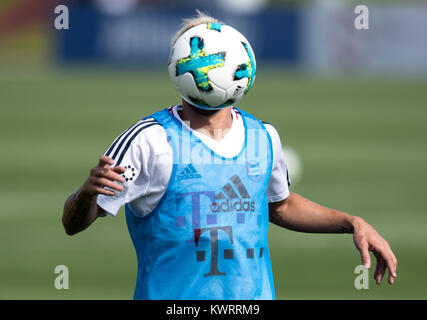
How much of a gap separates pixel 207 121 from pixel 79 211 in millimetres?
760

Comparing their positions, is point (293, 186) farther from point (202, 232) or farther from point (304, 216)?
point (202, 232)

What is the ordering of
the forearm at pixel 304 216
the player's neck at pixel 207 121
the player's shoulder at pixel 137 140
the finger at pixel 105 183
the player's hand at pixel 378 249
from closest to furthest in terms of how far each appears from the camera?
the finger at pixel 105 183
the player's shoulder at pixel 137 140
the player's hand at pixel 378 249
the player's neck at pixel 207 121
the forearm at pixel 304 216

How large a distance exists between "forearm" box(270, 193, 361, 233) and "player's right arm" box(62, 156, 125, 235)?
1.05 meters

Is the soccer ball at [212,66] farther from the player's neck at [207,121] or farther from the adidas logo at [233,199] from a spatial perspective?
the adidas logo at [233,199]

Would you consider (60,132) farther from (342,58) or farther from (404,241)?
(342,58)

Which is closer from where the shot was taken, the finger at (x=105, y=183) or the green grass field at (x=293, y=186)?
the finger at (x=105, y=183)

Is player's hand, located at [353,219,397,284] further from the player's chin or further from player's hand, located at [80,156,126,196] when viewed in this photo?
player's hand, located at [80,156,126,196]

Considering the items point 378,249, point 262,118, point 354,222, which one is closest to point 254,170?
point 354,222

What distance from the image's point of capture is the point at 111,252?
424 inches

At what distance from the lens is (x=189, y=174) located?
4289mm

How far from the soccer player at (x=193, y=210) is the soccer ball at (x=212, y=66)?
135mm

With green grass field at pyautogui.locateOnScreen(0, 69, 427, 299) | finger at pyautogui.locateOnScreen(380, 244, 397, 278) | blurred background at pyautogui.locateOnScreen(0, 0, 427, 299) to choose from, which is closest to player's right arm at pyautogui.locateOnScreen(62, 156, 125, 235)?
finger at pyautogui.locateOnScreen(380, 244, 397, 278)

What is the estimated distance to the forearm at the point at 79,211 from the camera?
4098mm

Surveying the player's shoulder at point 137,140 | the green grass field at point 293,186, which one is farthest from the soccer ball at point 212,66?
the green grass field at point 293,186
